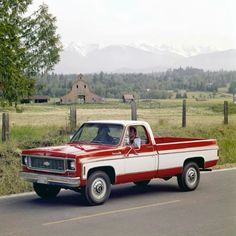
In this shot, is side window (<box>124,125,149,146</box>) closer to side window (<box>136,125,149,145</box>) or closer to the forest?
side window (<box>136,125,149,145</box>)

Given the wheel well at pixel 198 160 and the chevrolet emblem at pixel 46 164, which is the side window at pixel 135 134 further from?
the chevrolet emblem at pixel 46 164

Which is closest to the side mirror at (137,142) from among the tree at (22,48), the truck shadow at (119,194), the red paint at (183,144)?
the red paint at (183,144)

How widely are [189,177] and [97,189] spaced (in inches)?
113

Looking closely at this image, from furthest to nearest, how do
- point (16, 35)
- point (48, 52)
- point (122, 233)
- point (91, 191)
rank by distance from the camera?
point (48, 52)
point (16, 35)
point (91, 191)
point (122, 233)

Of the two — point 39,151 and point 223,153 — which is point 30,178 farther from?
point 223,153

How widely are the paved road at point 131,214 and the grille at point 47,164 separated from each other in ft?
→ 2.41

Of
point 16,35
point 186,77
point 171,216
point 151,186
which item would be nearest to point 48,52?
point 16,35

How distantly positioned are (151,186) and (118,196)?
175 cm

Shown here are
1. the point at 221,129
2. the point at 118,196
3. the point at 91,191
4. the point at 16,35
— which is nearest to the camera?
the point at 91,191

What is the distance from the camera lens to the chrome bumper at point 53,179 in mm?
11281

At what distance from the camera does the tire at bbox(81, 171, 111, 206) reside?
37.7 ft

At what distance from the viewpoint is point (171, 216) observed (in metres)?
10.5

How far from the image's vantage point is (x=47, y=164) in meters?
11.8

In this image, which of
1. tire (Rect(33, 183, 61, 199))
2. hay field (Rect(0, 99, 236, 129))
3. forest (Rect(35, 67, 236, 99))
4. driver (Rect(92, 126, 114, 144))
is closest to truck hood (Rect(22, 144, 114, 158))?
driver (Rect(92, 126, 114, 144))
